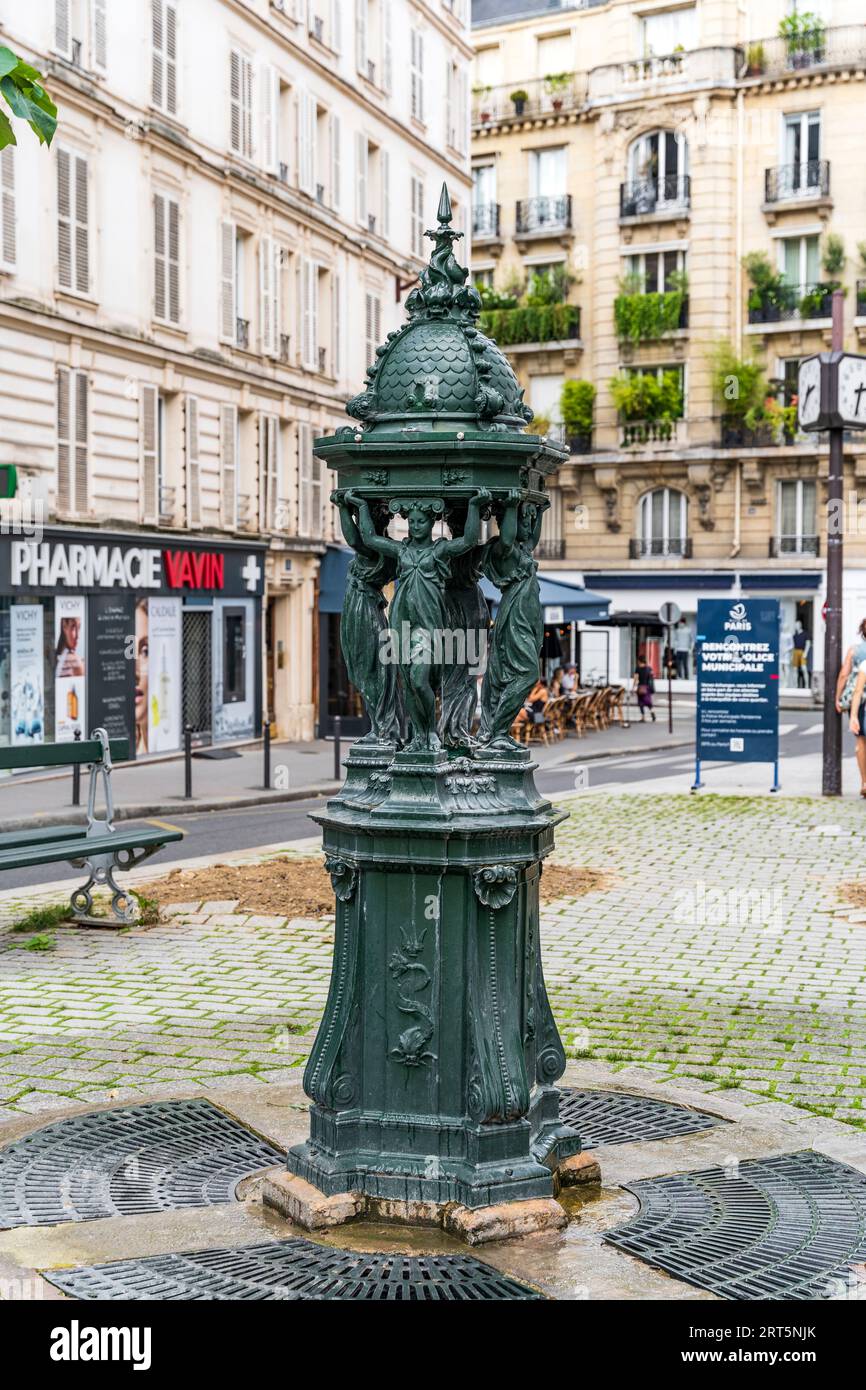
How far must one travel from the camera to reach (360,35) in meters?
30.4

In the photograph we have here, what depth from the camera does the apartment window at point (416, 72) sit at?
32844mm

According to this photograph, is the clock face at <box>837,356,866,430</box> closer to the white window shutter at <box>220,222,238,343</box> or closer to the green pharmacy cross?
the white window shutter at <box>220,222,238,343</box>

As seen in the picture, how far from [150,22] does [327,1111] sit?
72.2ft

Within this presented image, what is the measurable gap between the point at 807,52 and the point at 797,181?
144 inches

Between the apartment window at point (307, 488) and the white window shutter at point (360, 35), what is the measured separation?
7467 mm

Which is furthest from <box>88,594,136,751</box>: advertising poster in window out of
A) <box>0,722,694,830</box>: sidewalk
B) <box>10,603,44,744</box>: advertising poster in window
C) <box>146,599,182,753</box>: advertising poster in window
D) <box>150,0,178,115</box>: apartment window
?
Result: <box>150,0,178,115</box>: apartment window

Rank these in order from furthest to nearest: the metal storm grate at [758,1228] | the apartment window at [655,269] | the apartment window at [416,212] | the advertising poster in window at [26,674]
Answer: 1. the apartment window at [655,269]
2. the apartment window at [416,212]
3. the advertising poster in window at [26,674]
4. the metal storm grate at [758,1228]

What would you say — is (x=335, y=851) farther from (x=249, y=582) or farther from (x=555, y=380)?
(x=555, y=380)

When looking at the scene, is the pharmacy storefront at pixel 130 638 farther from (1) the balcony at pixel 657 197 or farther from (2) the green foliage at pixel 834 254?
(1) the balcony at pixel 657 197

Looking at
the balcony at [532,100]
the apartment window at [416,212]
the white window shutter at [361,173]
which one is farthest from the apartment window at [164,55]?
the balcony at [532,100]

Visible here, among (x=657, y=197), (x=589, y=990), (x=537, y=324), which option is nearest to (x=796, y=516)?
(x=537, y=324)

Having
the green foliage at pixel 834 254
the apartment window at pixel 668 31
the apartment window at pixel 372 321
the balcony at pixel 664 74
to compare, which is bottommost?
the apartment window at pixel 372 321

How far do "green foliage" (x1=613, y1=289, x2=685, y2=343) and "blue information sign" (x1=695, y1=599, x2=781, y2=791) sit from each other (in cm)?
3056

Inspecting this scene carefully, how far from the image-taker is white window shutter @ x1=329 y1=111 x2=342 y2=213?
96.8 feet
